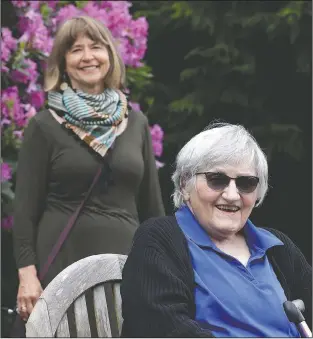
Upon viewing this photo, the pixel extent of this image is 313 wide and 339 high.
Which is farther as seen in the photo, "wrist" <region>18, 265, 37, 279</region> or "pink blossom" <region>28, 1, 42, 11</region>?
"pink blossom" <region>28, 1, 42, 11</region>

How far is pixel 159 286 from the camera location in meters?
2.81

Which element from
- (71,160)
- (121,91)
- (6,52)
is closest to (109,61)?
(121,91)

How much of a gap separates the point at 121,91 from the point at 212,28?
362 cm

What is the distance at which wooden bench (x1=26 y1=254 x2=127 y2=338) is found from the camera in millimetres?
2824

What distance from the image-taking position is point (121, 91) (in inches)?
177

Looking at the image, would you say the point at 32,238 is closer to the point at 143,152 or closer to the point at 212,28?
the point at 143,152

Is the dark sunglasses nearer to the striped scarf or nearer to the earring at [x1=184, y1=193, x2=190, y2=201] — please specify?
the earring at [x1=184, y1=193, x2=190, y2=201]

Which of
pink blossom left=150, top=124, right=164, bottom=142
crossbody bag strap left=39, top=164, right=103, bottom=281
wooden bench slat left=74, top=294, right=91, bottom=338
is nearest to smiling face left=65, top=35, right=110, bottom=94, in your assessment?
crossbody bag strap left=39, top=164, right=103, bottom=281

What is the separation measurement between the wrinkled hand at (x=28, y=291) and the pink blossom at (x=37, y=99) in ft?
6.35

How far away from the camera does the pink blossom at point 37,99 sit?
5.93 meters

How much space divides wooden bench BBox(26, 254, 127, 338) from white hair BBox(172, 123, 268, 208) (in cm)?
32

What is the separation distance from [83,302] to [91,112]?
153 cm

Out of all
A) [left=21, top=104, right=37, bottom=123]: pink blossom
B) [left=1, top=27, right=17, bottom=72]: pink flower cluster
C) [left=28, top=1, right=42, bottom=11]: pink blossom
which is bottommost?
[left=21, top=104, right=37, bottom=123]: pink blossom

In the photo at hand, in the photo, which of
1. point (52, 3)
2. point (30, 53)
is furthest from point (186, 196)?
point (52, 3)
